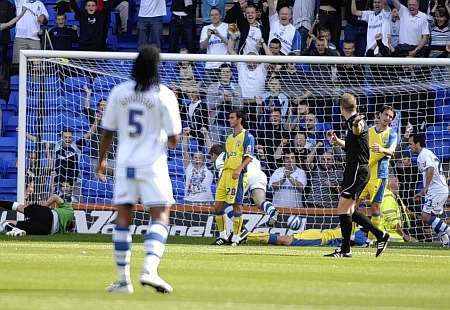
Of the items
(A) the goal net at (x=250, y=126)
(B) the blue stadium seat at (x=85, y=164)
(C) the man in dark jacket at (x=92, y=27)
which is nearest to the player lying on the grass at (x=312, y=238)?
(A) the goal net at (x=250, y=126)

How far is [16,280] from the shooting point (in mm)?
11820

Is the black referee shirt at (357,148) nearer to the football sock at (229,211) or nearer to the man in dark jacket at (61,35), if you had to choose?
the football sock at (229,211)

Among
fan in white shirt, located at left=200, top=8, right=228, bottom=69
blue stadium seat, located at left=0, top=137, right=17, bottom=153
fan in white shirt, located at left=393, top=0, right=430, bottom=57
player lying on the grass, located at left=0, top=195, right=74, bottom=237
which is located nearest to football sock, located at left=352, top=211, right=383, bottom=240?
player lying on the grass, located at left=0, top=195, right=74, bottom=237

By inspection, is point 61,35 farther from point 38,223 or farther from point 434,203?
point 434,203

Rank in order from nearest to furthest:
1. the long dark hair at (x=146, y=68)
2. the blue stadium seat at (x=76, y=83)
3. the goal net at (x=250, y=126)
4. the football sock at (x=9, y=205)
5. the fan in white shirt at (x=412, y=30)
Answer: the long dark hair at (x=146, y=68), the football sock at (x=9, y=205), the goal net at (x=250, y=126), the blue stadium seat at (x=76, y=83), the fan in white shirt at (x=412, y=30)

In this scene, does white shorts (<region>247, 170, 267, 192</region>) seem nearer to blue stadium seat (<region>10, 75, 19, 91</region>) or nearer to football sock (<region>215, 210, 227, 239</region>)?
football sock (<region>215, 210, 227, 239</region>)

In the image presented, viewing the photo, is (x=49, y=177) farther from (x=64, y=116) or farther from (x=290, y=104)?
(x=290, y=104)

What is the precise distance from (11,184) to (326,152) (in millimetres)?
6427

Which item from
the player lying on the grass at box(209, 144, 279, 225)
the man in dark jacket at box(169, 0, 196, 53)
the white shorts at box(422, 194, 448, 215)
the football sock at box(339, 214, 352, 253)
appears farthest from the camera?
the man in dark jacket at box(169, 0, 196, 53)

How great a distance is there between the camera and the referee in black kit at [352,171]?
16.4 meters

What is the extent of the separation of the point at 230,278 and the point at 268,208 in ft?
27.5

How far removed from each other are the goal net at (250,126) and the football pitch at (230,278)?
279 cm

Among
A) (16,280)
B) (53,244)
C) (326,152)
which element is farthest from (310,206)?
(16,280)

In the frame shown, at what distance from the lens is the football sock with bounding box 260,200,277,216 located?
20.8 meters
